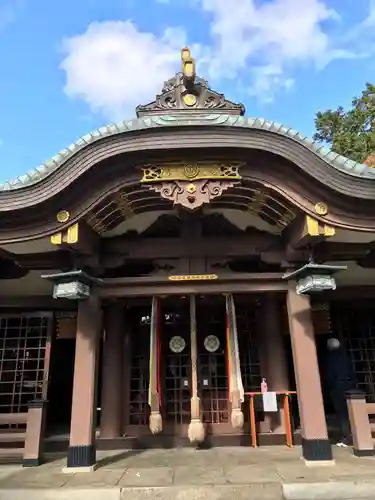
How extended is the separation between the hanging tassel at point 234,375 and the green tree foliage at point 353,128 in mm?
17261

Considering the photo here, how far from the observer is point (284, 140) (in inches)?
220

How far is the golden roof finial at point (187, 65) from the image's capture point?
252 inches

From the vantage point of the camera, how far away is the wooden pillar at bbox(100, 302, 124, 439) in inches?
290

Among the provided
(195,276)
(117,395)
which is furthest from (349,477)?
(117,395)

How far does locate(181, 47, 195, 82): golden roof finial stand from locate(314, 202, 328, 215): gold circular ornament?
2.95 meters

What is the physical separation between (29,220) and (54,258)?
914 mm

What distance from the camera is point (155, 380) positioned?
20.5 ft

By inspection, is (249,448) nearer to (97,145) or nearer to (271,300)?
(271,300)

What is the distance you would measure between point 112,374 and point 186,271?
9.04 ft

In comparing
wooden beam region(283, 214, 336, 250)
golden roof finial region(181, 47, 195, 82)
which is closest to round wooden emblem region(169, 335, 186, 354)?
wooden beam region(283, 214, 336, 250)

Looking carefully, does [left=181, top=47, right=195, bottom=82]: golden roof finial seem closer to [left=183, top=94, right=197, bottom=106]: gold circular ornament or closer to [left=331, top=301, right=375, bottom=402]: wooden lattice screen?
[left=183, top=94, right=197, bottom=106]: gold circular ornament

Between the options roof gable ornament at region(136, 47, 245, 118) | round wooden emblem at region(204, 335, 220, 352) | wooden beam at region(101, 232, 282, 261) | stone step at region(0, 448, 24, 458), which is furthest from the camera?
round wooden emblem at region(204, 335, 220, 352)

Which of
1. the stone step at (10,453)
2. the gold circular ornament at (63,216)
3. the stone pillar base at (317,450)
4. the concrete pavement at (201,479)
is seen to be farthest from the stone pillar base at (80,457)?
the gold circular ornament at (63,216)

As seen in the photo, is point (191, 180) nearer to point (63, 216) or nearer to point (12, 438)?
point (63, 216)
